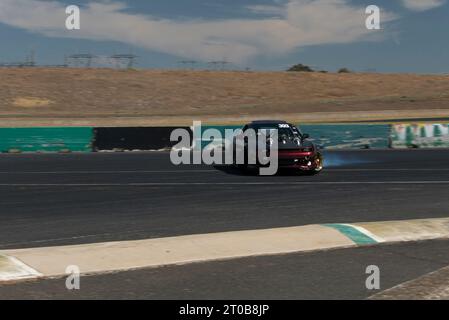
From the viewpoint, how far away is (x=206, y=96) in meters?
70.1

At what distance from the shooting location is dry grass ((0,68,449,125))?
54.8 metres

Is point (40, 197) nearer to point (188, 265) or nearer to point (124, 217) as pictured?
point (124, 217)

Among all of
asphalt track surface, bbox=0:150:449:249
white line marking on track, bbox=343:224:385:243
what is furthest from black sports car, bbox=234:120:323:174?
white line marking on track, bbox=343:224:385:243

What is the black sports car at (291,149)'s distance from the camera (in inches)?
610

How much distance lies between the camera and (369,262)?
23.2ft

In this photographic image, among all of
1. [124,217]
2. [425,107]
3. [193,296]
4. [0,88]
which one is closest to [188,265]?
[193,296]

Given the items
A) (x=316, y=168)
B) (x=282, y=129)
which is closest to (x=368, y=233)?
(x=316, y=168)

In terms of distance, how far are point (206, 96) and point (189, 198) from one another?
5837cm

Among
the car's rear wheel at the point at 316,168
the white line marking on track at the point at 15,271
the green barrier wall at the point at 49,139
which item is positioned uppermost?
the green barrier wall at the point at 49,139

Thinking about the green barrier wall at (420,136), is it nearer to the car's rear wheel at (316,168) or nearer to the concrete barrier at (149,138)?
the concrete barrier at (149,138)

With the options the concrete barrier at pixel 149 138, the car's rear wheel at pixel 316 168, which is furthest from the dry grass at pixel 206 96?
the car's rear wheel at pixel 316 168

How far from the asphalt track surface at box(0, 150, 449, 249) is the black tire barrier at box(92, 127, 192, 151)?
198 inches

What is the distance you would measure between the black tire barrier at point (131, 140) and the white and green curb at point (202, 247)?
16439 mm
